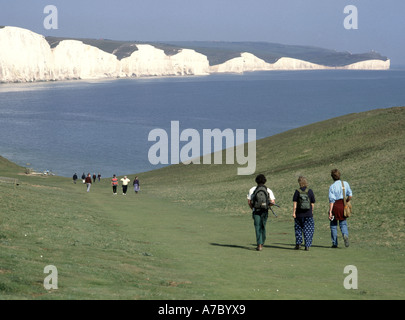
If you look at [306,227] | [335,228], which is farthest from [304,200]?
[335,228]

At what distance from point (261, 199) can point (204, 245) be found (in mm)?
3929

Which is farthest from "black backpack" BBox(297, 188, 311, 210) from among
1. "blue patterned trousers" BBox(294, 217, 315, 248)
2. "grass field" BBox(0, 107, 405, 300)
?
"grass field" BBox(0, 107, 405, 300)

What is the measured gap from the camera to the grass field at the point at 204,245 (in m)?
13.1

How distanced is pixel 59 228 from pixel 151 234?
3.99 meters

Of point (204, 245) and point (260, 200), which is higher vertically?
point (260, 200)

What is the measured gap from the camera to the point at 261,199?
18.6 metres

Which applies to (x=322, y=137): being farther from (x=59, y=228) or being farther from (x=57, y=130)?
(x=57, y=130)

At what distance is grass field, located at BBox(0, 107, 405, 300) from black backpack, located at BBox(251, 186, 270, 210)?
1558mm

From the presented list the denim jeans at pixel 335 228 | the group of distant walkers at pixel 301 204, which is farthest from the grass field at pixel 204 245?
the group of distant walkers at pixel 301 204

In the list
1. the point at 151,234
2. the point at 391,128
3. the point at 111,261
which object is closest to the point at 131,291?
the point at 111,261

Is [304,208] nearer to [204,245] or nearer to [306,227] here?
[306,227]

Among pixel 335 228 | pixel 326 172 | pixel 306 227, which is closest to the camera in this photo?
pixel 306 227

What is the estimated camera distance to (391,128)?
57156 millimetres

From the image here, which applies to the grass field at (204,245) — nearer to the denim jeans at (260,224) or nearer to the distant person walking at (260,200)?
the denim jeans at (260,224)
